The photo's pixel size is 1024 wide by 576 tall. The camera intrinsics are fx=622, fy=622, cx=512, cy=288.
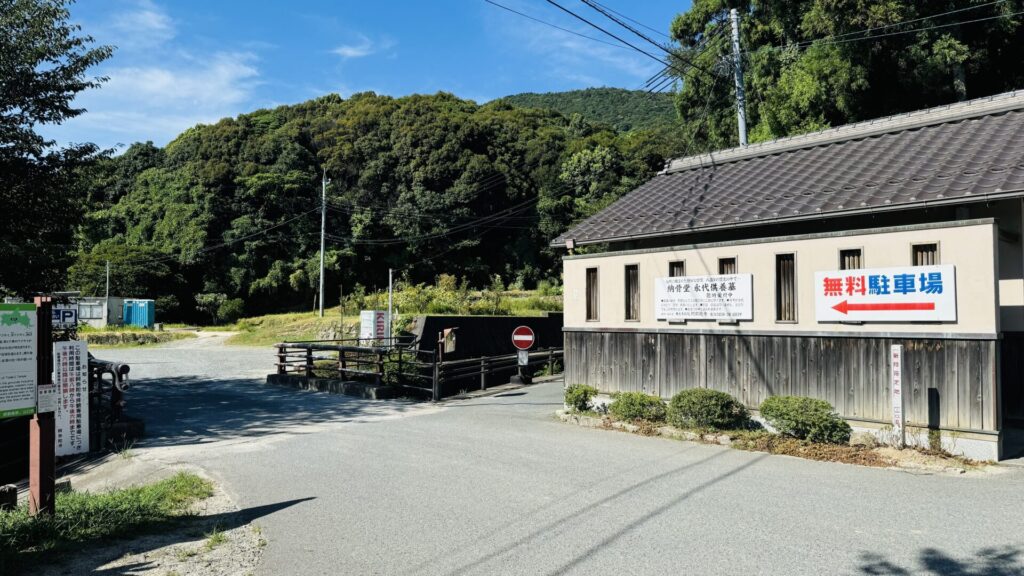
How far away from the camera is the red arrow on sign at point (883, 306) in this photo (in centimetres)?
819

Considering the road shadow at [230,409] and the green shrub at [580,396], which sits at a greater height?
the green shrub at [580,396]

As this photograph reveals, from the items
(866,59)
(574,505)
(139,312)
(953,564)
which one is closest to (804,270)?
(953,564)

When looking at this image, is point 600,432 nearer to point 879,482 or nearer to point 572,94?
point 879,482

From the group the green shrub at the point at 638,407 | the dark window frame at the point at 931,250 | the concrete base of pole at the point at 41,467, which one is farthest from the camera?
the green shrub at the point at 638,407

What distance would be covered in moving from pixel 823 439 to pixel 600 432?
3.40 metres

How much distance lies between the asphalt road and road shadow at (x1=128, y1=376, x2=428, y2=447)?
15 centimetres

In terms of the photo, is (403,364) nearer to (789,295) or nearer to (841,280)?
(789,295)

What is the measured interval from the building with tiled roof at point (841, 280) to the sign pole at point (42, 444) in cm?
870

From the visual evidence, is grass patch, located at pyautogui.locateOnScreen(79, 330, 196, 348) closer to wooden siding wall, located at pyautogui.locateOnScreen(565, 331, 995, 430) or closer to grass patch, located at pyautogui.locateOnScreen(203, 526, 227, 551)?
wooden siding wall, located at pyautogui.locateOnScreen(565, 331, 995, 430)

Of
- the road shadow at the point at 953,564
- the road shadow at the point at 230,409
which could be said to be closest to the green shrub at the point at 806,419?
the road shadow at the point at 953,564

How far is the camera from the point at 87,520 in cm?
556

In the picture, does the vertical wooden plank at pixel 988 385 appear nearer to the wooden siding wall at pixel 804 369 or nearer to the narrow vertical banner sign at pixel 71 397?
the wooden siding wall at pixel 804 369

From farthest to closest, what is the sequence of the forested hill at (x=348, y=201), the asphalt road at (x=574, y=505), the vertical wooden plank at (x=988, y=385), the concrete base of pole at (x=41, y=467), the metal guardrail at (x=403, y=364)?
the forested hill at (x=348, y=201), the metal guardrail at (x=403, y=364), the vertical wooden plank at (x=988, y=385), the concrete base of pole at (x=41, y=467), the asphalt road at (x=574, y=505)

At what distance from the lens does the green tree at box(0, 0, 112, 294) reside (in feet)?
36.0
